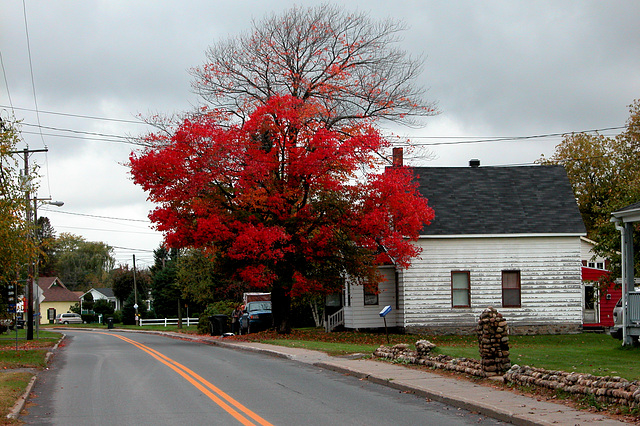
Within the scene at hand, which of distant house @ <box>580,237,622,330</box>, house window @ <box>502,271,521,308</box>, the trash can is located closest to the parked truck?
the trash can

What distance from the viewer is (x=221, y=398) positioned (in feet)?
40.4

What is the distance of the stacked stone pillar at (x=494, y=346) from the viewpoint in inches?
537

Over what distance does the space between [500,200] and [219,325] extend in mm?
15461

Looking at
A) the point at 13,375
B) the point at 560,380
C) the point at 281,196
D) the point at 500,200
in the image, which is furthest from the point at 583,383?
the point at 500,200

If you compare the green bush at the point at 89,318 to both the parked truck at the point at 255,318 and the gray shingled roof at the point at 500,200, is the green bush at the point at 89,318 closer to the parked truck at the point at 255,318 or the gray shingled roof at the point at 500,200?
the parked truck at the point at 255,318

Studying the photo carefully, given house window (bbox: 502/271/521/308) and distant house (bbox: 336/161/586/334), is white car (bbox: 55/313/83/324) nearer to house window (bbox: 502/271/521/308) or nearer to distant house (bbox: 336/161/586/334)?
distant house (bbox: 336/161/586/334)

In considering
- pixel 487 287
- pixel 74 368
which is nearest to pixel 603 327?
pixel 487 287

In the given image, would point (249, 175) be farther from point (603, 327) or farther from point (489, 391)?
point (603, 327)

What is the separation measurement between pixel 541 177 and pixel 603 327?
27.7 feet

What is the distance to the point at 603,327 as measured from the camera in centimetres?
3497

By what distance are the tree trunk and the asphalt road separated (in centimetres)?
1289

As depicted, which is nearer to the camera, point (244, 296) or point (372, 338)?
point (372, 338)

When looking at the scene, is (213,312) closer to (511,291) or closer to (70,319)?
(511,291)

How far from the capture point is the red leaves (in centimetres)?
2798
